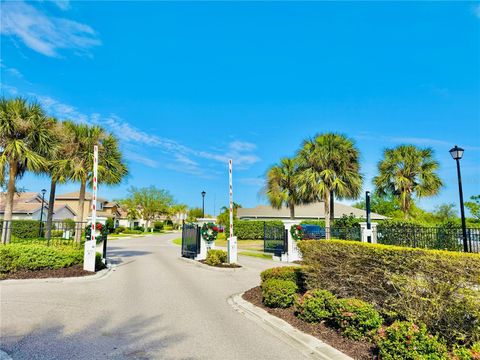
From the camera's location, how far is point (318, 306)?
5879 millimetres

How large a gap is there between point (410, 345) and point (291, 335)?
197 centimetres

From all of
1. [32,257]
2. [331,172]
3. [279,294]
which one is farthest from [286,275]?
[331,172]

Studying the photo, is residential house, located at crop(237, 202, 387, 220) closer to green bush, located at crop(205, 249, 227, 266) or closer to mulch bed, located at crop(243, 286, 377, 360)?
green bush, located at crop(205, 249, 227, 266)

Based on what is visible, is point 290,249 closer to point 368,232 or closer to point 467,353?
point 368,232

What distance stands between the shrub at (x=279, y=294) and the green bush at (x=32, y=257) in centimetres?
798

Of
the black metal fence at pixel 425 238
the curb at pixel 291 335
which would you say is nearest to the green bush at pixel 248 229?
the black metal fence at pixel 425 238

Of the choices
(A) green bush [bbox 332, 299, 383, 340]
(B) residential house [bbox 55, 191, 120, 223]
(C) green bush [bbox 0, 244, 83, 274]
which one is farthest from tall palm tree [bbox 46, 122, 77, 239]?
(B) residential house [bbox 55, 191, 120, 223]

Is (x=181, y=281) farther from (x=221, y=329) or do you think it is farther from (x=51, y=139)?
(x=51, y=139)

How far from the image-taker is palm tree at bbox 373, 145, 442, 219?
22.1 m

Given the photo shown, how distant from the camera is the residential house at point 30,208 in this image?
1544 inches

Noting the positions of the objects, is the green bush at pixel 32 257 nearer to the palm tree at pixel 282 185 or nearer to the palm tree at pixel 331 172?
the palm tree at pixel 331 172

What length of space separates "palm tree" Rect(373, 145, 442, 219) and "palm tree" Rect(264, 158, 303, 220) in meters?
8.07

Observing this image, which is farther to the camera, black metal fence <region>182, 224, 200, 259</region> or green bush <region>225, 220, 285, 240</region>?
green bush <region>225, 220, 285, 240</region>

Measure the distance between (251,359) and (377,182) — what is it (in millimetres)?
22071
